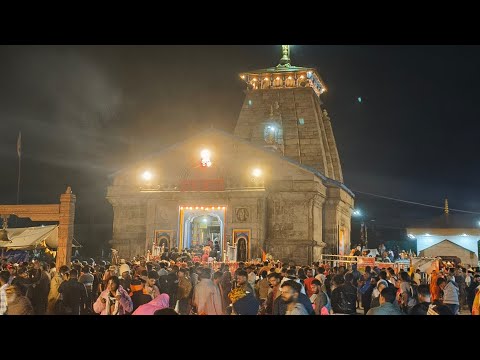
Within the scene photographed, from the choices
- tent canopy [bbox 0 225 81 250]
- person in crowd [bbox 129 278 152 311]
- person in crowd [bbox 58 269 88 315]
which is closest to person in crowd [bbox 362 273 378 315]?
person in crowd [bbox 129 278 152 311]

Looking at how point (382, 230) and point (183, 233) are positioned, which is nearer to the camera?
point (183, 233)

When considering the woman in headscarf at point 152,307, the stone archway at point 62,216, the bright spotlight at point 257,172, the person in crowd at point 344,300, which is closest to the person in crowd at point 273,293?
the person in crowd at point 344,300

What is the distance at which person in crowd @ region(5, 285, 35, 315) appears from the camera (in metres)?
10.5

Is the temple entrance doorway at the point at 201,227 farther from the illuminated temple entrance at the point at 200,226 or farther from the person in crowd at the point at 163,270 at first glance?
the person in crowd at the point at 163,270

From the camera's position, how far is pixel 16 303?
10.6 m

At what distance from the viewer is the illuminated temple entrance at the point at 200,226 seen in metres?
35.0

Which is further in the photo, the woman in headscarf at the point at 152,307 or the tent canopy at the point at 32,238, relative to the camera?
the tent canopy at the point at 32,238

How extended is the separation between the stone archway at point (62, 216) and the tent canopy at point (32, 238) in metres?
9.74

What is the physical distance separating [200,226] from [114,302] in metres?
29.9
